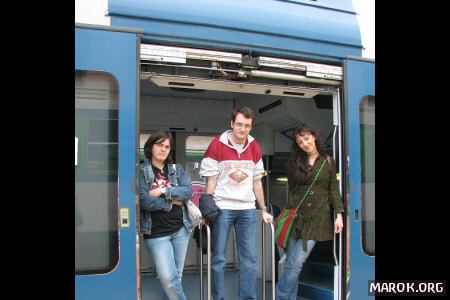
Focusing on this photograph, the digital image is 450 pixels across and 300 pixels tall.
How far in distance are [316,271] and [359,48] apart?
215cm

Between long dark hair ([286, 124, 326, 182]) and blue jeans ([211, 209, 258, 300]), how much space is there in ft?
1.84

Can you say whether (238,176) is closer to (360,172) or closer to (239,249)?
(239,249)

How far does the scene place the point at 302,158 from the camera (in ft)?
11.2

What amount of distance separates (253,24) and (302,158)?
124 centimetres

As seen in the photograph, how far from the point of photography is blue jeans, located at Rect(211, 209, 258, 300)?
2.97 m

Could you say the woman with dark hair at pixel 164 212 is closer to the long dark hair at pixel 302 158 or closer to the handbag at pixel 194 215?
the handbag at pixel 194 215

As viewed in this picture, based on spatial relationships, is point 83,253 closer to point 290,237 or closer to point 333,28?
point 290,237

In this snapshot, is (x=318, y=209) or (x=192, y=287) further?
(x=192, y=287)

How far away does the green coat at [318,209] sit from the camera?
10.7 ft

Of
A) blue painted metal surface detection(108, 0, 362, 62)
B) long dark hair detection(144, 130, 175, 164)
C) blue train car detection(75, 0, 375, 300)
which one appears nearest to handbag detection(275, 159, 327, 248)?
blue train car detection(75, 0, 375, 300)

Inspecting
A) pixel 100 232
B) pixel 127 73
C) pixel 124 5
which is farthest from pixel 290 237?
pixel 124 5

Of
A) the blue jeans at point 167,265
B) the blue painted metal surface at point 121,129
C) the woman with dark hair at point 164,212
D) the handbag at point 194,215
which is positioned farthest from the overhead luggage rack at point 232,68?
the blue jeans at point 167,265

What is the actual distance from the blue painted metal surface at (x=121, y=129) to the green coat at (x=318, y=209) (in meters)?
1.50

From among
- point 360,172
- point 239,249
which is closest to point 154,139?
point 239,249
